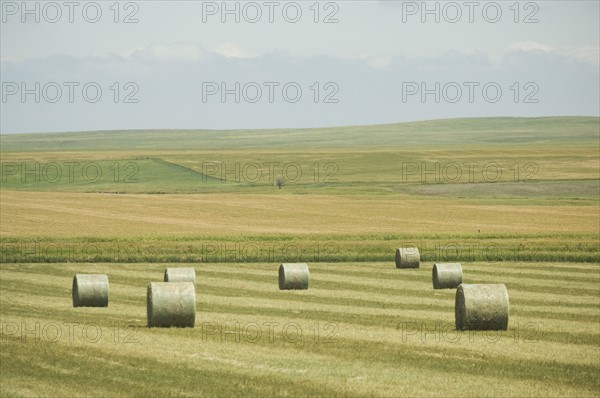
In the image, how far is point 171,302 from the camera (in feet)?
84.2

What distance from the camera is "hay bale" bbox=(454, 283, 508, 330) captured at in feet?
85.1

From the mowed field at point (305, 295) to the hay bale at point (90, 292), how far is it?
585 millimetres

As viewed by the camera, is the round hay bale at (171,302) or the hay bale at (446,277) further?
the hay bale at (446,277)

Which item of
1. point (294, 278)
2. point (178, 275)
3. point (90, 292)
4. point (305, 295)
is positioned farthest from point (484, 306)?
point (178, 275)

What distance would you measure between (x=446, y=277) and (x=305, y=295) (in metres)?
5.42

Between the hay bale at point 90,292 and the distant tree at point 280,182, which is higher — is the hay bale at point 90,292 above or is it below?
below

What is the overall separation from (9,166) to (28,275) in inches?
4673

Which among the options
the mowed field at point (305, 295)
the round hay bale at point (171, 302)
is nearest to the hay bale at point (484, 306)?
the mowed field at point (305, 295)

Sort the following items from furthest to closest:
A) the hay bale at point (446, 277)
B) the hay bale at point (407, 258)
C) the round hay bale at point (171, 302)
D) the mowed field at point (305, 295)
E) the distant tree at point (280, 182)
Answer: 1. the distant tree at point (280, 182)
2. the hay bale at point (407, 258)
3. the hay bale at point (446, 277)
4. the round hay bale at point (171, 302)
5. the mowed field at point (305, 295)

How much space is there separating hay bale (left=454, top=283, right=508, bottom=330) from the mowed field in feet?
1.04

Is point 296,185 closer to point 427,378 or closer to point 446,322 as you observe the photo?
point 446,322

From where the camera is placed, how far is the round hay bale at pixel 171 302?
2558 centimetres

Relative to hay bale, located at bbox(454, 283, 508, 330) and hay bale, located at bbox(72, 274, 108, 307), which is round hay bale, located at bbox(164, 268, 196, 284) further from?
hay bale, located at bbox(454, 283, 508, 330)

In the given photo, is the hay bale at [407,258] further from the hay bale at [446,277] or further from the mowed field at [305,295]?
the hay bale at [446,277]
